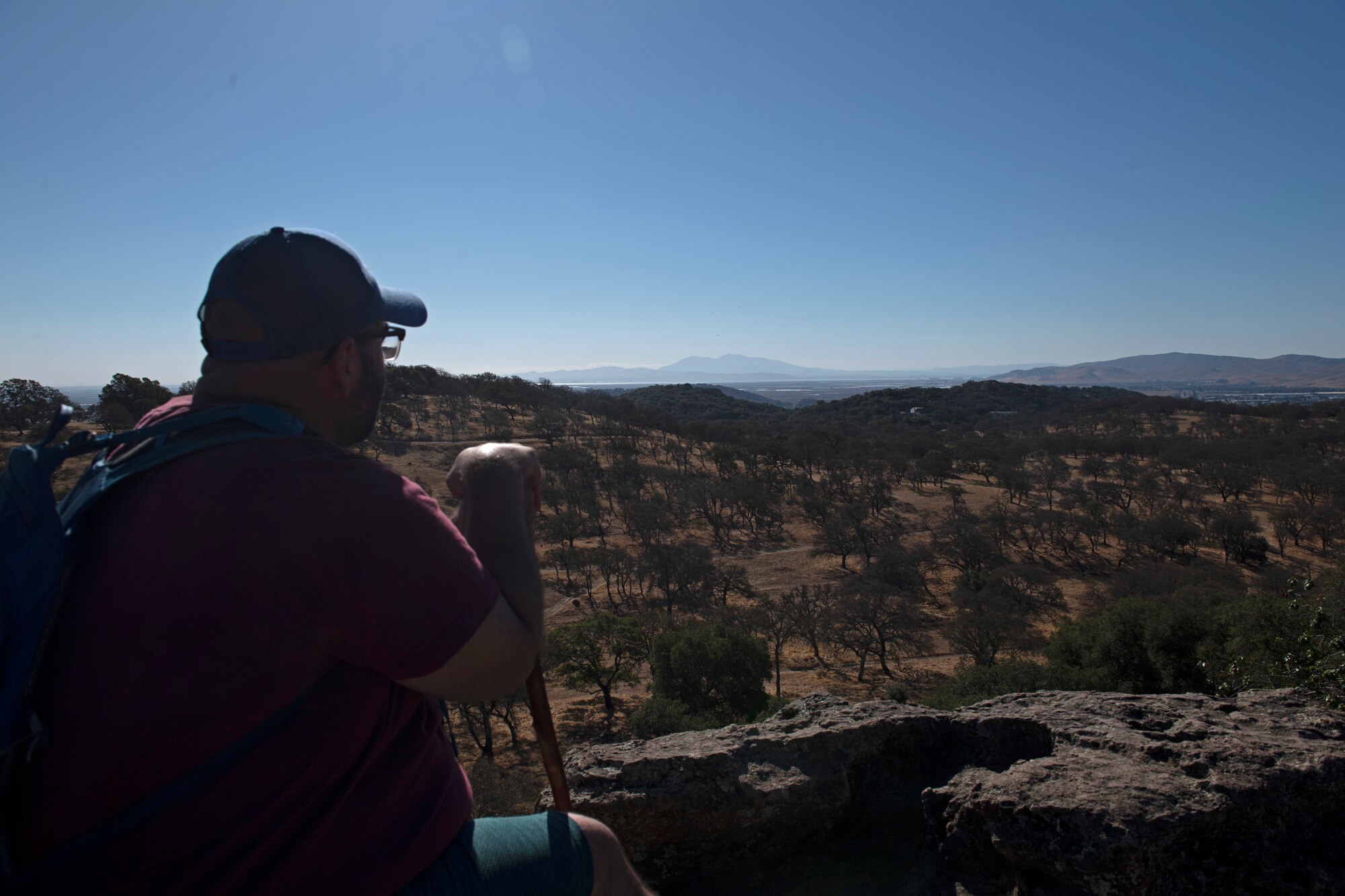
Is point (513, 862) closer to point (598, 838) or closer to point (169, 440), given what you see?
point (598, 838)

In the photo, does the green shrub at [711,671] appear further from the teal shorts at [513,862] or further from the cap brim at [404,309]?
the cap brim at [404,309]

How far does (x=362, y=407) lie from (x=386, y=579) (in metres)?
0.61

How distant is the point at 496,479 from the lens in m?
1.64

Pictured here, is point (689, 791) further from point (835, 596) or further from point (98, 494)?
point (835, 596)

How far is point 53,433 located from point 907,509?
39846 mm

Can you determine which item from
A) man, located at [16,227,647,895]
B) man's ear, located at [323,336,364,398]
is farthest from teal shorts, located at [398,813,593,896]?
man's ear, located at [323,336,364,398]

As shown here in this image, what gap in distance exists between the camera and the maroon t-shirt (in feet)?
3.43

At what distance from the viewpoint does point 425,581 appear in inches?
47.1

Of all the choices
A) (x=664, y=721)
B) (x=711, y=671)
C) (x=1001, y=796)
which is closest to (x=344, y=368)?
(x=1001, y=796)

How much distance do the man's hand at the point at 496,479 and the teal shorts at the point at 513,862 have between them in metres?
0.72

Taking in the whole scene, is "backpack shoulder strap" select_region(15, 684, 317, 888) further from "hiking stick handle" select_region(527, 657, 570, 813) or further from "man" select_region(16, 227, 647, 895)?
"hiking stick handle" select_region(527, 657, 570, 813)

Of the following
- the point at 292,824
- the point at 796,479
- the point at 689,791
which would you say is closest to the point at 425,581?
the point at 292,824

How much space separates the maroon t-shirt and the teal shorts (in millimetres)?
98

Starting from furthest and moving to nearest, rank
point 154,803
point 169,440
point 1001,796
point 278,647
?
point 1001,796
point 169,440
point 278,647
point 154,803
